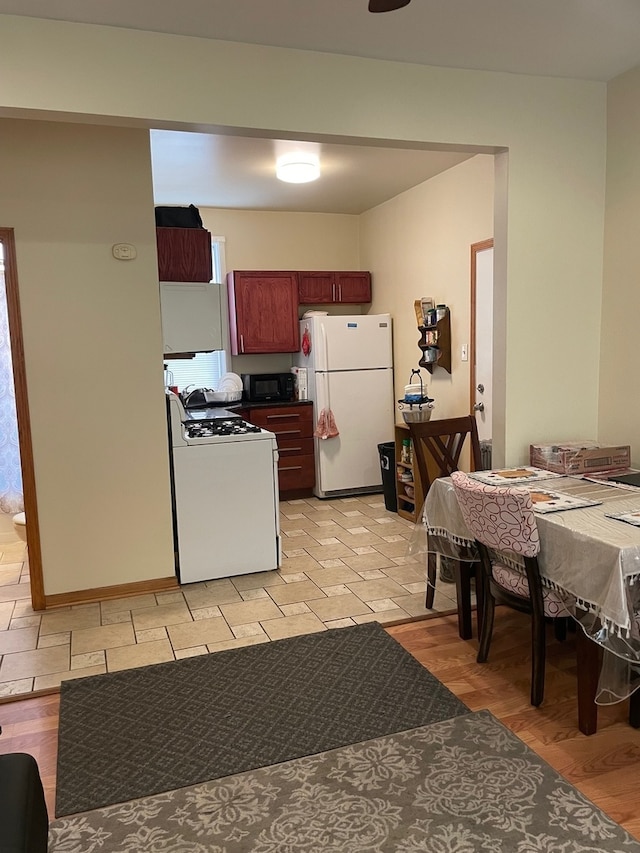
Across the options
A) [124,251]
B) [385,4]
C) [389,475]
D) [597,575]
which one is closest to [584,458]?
[597,575]

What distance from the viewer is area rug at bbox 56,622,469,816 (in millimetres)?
2186

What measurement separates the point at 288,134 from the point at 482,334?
2.21 metres

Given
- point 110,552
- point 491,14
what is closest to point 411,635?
point 110,552

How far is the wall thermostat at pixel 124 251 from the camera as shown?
11.4ft

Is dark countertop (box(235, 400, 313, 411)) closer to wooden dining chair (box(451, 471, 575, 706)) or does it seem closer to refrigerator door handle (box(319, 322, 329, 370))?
refrigerator door handle (box(319, 322, 329, 370))

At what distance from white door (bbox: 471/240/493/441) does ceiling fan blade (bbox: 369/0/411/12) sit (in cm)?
260

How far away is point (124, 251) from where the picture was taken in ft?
11.4

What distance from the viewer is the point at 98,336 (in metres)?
3.50

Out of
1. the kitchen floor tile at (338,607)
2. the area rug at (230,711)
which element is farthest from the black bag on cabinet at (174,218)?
the area rug at (230,711)

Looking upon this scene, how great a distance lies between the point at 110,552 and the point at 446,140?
9.31 feet

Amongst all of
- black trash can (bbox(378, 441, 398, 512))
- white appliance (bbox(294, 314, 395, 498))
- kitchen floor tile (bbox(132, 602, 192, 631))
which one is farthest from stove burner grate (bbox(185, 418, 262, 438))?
black trash can (bbox(378, 441, 398, 512))

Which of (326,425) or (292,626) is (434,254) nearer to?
(326,425)

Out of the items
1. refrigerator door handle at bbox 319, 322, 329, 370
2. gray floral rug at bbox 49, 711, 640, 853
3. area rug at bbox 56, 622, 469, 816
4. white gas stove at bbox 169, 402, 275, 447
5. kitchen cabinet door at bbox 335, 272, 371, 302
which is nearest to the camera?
gray floral rug at bbox 49, 711, 640, 853

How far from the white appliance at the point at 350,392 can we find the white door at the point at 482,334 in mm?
1187
